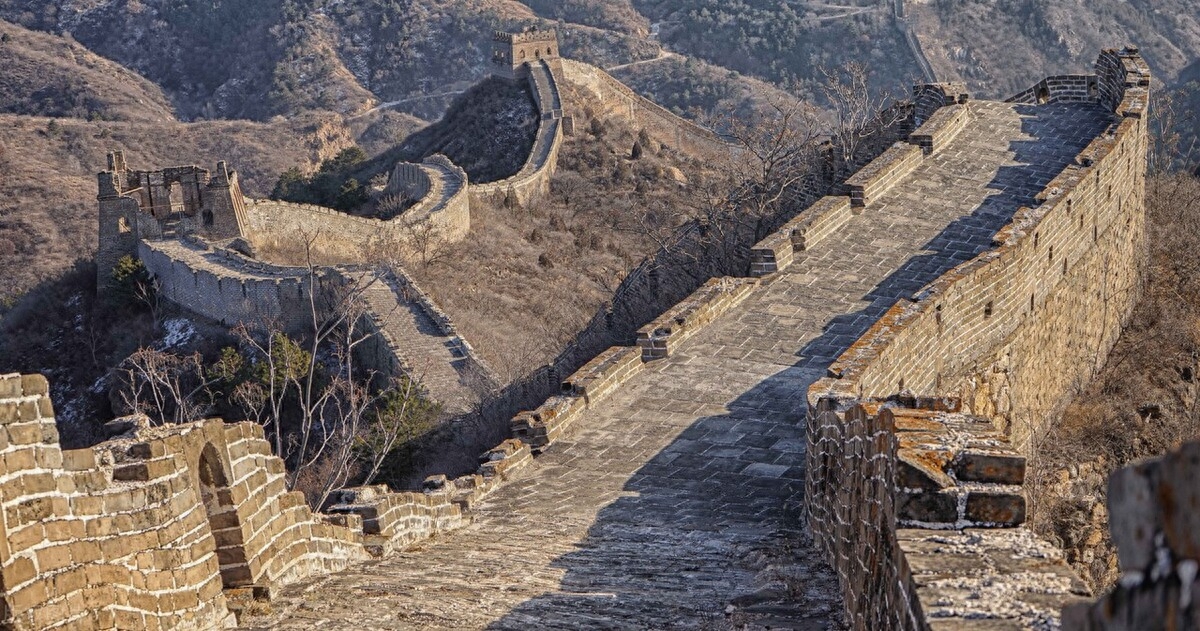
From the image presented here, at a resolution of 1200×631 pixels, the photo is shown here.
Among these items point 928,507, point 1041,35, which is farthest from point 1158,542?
point 1041,35

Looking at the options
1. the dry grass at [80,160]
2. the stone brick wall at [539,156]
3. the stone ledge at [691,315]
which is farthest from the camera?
the dry grass at [80,160]

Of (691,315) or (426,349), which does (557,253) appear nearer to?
(426,349)

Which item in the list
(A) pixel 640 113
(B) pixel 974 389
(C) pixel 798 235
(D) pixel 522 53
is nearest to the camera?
(B) pixel 974 389

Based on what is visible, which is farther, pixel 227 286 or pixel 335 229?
pixel 335 229

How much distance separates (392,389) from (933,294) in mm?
16180

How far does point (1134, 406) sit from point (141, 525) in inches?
415

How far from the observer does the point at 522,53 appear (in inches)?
2285

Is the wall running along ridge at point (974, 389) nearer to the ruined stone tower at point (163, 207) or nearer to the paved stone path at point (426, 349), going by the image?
the paved stone path at point (426, 349)

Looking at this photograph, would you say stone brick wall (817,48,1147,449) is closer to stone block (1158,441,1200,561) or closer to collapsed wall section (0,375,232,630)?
collapsed wall section (0,375,232,630)

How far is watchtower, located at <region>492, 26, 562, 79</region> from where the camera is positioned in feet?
190

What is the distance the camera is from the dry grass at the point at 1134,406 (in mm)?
10438

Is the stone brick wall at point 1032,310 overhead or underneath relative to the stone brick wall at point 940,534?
overhead

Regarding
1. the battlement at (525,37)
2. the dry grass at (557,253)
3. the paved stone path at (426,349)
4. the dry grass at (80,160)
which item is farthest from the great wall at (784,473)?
the battlement at (525,37)

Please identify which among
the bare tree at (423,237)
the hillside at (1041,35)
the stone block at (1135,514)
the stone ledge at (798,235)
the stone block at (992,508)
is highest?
the hillside at (1041,35)
